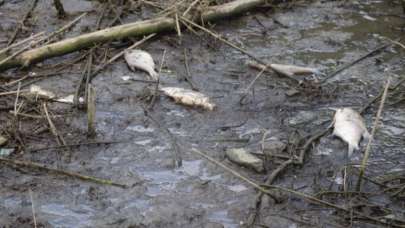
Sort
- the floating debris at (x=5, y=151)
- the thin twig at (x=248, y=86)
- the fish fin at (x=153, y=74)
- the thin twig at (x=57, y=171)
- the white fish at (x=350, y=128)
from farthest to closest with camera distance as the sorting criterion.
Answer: the fish fin at (x=153, y=74), the thin twig at (x=248, y=86), the white fish at (x=350, y=128), the floating debris at (x=5, y=151), the thin twig at (x=57, y=171)

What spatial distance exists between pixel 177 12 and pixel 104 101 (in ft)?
5.43

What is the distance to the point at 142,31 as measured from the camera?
7.23 meters

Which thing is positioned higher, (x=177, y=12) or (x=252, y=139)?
(x=177, y=12)

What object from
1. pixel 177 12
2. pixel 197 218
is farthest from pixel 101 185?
pixel 177 12

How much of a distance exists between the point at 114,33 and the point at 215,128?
1931mm

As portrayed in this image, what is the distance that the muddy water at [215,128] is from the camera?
4.78 m

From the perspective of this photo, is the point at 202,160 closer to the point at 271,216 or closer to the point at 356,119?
the point at 271,216

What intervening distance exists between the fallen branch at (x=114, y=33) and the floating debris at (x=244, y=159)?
2.34m

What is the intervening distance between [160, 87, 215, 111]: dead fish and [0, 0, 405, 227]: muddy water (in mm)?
71

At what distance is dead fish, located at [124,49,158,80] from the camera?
263 inches

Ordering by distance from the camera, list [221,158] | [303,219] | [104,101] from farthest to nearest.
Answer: [104,101] < [221,158] < [303,219]

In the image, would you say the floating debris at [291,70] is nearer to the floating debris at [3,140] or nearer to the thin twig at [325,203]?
the thin twig at [325,203]

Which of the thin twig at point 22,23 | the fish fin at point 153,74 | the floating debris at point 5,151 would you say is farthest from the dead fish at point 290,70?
the thin twig at point 22,23

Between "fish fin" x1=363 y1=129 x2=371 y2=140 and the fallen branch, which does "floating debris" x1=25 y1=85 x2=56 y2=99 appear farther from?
"fish fin" x1=363 y1=129 x2=371 y2=140
